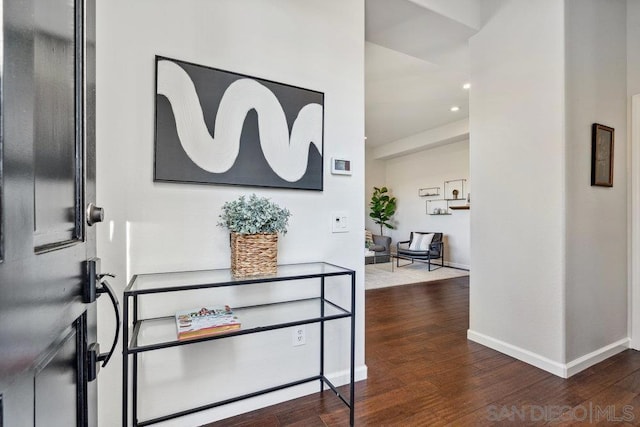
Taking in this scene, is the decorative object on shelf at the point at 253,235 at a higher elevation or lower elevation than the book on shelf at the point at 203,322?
higher

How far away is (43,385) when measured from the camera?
0.51 meters

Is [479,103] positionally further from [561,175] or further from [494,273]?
[494,273]

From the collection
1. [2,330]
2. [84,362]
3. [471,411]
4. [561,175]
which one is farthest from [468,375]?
[2,330]

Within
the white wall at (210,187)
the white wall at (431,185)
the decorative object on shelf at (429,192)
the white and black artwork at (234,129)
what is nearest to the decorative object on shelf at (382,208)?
the white wall at (431,185)

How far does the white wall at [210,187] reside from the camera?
1371 mm

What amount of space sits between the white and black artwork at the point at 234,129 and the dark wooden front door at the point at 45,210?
680 millimetres

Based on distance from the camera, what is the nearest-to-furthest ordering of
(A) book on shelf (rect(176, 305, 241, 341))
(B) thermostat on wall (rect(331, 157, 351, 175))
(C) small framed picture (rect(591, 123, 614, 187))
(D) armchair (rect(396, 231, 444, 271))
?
(A) book on shelf (rect(176, 305, 241, 341)), (B) thermostat on wall (rect(331, 157, 351, 175)), (C) small framed picture (rect(591, 123, 614, 187)), (D) armchair (rect(396, 231, 444, 271))

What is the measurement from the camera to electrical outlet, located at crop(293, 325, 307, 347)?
5.84 feet

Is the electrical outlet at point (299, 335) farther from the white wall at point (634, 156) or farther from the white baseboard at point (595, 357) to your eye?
the white wall at point (634, 156)

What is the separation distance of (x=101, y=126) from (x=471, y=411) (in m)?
2.42

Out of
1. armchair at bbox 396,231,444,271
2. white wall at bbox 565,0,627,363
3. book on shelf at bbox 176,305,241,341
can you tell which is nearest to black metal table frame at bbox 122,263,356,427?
book on shelf at bbox 176,305,241,341

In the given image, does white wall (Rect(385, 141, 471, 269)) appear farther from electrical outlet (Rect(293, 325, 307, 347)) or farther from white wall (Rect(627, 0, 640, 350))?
electrical outlet (Rect(293, 325, 307, 347))

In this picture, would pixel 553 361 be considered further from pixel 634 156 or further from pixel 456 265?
pixel 456 265

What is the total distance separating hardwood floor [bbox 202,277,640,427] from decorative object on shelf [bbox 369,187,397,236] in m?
5.05
